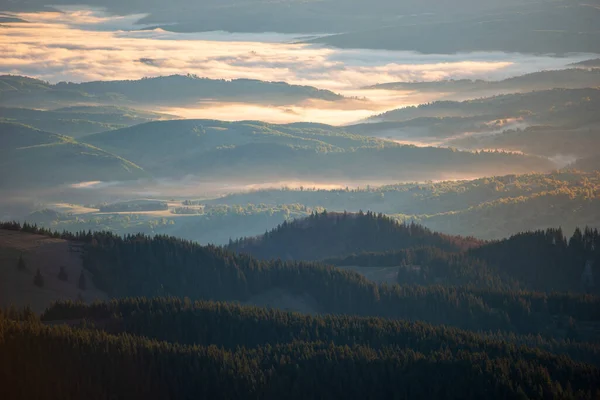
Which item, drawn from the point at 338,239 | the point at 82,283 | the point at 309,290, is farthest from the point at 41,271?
the point at 338,239

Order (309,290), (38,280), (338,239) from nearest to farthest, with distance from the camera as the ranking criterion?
(38,280) → (309,290) → (338,239)

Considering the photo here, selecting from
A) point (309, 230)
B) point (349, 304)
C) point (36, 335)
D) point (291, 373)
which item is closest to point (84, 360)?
point (36, 335)

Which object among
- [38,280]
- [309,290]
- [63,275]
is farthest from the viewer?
[309,290]

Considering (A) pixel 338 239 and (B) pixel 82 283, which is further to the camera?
(A) pixel 338 239

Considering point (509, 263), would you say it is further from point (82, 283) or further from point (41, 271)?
point (41, 271)

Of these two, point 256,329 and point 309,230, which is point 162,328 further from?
point 309,230

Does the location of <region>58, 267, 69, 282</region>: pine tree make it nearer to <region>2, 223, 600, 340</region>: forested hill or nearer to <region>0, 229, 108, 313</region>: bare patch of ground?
<region>0, 229, 108, 313</region>: bare patch of ground
